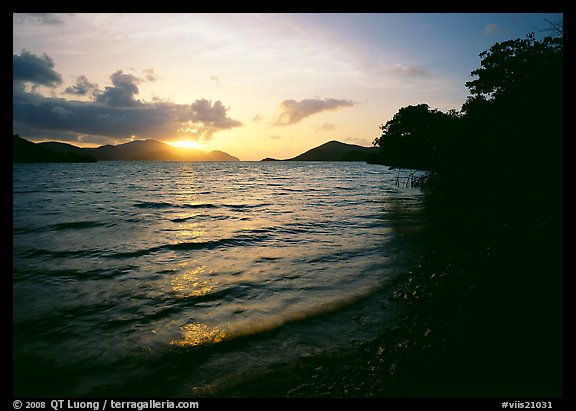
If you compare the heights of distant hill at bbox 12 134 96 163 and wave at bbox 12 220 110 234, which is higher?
distant hill at bbox 12 134 96 163

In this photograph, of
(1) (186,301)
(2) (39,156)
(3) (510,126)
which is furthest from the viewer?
(2) (39,156)

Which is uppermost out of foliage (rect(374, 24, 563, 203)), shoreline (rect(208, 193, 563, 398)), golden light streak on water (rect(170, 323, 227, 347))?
foliage (rect(374, 24, 563, 203))

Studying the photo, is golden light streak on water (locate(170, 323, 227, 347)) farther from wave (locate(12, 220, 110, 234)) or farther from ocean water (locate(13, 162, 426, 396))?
wave (locate(12, 220, 110, 234))

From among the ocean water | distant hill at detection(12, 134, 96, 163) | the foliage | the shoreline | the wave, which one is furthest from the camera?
distant hill at detection(12, 134, 96, 163)

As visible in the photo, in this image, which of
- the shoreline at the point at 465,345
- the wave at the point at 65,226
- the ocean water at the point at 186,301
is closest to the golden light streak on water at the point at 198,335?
the ocean water at the point at 186,301

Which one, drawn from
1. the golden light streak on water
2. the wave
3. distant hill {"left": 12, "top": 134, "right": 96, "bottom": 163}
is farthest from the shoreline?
distant hill {"left": 12, "top": 134, "right": 96, "bottom": 163}

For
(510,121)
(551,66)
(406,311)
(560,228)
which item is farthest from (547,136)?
(406,311)

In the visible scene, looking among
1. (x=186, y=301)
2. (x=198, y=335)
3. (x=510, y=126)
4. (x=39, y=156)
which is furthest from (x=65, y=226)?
(x=39, y=156)

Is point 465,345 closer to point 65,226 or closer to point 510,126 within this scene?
point 510,126

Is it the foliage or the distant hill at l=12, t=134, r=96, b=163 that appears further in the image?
the distant hill at l=12, t=134, r=96, b=163

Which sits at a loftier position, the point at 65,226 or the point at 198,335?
the point at 65,226

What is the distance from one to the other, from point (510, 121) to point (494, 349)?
11163 mm

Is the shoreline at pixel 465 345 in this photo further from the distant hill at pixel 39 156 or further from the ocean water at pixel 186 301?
the distant hill at pixel 39 156

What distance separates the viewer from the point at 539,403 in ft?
12.9
